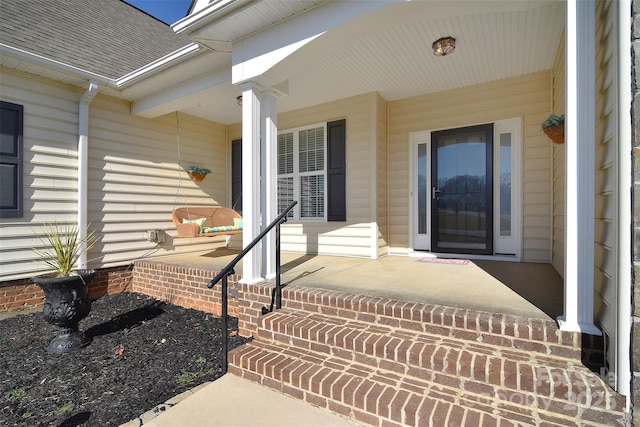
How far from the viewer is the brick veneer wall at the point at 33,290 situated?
153 inches

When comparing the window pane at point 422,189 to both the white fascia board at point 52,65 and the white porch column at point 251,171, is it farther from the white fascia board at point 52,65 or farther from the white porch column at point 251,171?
the white fascia board at point 52,65

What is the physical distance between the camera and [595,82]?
1902 millimetres

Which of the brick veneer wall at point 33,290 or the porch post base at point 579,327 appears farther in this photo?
the brick veneer wall at point 33,290

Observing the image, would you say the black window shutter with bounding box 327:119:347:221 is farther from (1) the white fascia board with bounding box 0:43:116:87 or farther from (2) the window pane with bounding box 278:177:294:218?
(1) the white fascia board with bounding box 0:43:116:87

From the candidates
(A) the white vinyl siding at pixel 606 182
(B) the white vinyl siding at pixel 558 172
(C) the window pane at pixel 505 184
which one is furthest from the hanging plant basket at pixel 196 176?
(A) the white vinyl siding at pixel 606 182

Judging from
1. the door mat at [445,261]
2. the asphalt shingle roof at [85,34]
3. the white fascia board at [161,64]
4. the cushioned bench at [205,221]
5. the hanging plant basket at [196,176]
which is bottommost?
the door mat at [445,261]

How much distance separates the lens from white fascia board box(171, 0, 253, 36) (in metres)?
2.74

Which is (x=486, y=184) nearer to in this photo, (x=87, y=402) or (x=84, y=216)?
(x=87, y=402)

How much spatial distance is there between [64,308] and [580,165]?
4340mm

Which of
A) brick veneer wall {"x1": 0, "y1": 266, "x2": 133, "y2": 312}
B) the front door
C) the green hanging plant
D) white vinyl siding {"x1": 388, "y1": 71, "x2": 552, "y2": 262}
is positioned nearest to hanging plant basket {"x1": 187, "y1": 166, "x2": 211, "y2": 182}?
brick veneer wall {"x1": 0, "y1": 266, "x2": 133, "y2": 312}

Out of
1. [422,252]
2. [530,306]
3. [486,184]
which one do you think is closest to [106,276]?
[422,252]

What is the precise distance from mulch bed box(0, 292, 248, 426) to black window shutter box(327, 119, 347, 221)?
229 cm

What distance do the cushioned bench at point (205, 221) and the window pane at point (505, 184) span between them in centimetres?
387

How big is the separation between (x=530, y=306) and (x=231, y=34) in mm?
3481
